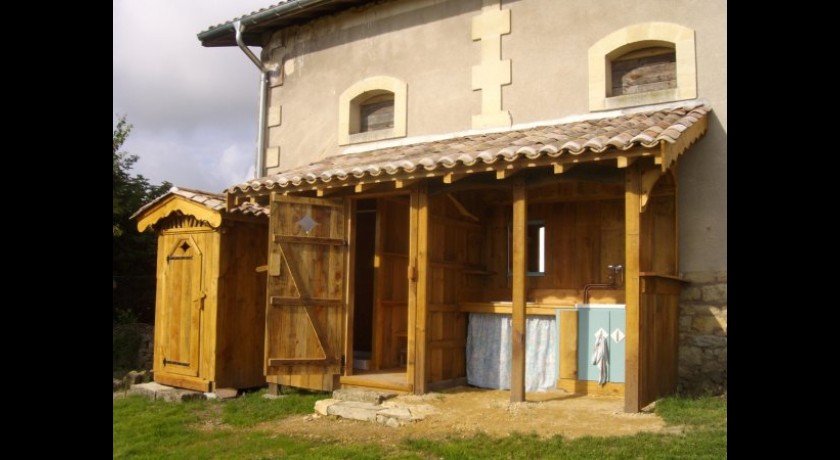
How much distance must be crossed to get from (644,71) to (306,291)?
17.0 feet

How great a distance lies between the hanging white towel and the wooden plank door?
16.5 ft

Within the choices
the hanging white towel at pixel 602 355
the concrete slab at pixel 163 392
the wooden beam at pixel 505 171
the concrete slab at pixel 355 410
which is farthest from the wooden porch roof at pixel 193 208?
the hanging white towel at pixel 602 355

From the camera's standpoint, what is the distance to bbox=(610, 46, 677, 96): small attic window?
8812mm

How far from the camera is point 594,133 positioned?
7352mm

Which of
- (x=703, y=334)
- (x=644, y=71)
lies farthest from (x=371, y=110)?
(x=703, y=334)

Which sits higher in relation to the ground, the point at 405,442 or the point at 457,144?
the point at 457,144

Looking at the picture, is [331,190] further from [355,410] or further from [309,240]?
[355,410]

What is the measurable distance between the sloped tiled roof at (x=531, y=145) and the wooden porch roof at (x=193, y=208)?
318 millimetres

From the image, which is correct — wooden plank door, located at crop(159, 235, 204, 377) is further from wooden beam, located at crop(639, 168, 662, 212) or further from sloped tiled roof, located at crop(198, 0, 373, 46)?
wooden beam, located at crop(639, 168, 662, 212)

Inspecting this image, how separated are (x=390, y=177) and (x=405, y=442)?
3.21 meters

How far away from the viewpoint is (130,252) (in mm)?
14609
